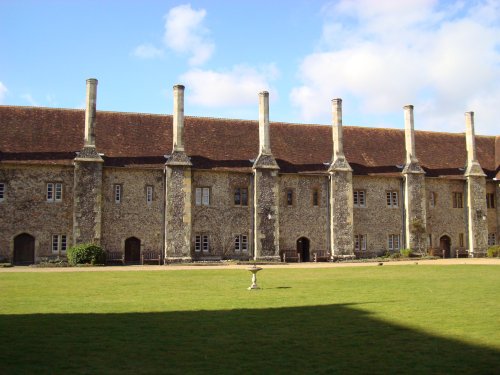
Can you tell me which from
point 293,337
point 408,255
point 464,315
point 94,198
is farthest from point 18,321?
point 408,255

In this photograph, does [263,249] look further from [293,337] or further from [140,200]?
[293,337]

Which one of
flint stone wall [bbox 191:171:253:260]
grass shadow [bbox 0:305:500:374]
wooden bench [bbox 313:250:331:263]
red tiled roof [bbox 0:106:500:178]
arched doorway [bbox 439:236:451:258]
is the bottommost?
grass shadow [bbox 0:305:500:374]

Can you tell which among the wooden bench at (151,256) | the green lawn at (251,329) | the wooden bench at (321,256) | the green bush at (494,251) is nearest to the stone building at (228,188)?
the wooden bench at (321,256)

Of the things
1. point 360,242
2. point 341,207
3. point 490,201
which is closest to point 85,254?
point 341,207

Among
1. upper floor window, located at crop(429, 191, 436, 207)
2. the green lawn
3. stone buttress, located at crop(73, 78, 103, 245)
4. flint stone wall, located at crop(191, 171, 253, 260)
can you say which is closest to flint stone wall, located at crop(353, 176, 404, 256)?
upper floor window, located at crop(429, 191, 436, 207)

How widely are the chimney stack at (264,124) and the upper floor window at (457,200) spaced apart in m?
16.7

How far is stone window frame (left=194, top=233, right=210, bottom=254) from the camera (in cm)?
3841

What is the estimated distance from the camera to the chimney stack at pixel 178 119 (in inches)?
1510

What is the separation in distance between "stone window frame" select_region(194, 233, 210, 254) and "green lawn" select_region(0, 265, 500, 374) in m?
18.8

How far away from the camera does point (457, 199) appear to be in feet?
147

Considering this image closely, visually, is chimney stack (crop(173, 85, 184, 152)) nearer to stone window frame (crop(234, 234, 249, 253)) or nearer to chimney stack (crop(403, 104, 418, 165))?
stone window frame (crop(234, 234, 249, 253))

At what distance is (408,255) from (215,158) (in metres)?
16.3

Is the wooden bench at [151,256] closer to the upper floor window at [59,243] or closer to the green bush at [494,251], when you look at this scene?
the upper floor window at [59,243]

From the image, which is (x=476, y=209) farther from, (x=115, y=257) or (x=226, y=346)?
(x=226, y=346)
